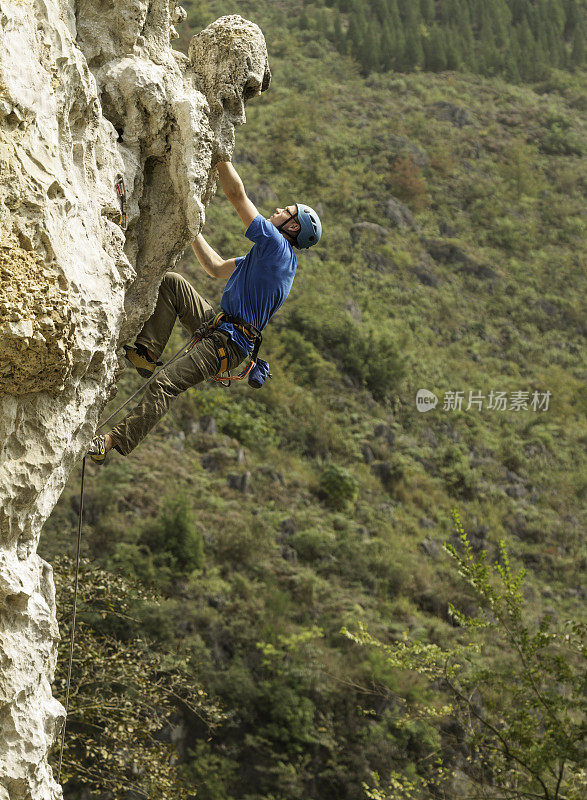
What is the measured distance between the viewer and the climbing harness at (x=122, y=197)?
4.15m

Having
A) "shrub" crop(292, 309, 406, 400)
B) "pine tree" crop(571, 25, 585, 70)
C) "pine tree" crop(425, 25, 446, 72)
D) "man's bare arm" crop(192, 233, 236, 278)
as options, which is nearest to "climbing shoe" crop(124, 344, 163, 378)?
"man's bare arm" crop(192, 233, 236, 278)

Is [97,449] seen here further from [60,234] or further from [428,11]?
[428,11]

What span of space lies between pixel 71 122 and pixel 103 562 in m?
9.57

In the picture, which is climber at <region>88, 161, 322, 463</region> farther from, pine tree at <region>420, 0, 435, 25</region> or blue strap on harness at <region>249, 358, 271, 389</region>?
pine tree at <region>420, 0, 435, 25</region>

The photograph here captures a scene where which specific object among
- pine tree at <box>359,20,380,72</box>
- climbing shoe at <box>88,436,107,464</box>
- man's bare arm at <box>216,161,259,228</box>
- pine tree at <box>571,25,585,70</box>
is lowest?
pine tree at <box>571,25,585,70</box>

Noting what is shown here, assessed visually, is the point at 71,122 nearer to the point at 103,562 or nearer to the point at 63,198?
the point at 63,198

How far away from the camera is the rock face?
316 centimetres

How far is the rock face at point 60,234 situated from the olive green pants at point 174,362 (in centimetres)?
47

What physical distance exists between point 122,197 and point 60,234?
906 mm

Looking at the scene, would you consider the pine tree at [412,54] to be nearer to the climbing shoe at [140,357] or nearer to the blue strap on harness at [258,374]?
the blue strap on harness at [258,374]

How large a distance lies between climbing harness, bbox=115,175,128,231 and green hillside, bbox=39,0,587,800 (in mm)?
5161

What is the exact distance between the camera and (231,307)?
515cm

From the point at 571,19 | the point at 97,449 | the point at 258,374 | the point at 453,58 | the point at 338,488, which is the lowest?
the point at 338,488

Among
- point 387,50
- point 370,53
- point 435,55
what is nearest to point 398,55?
point 387,50
